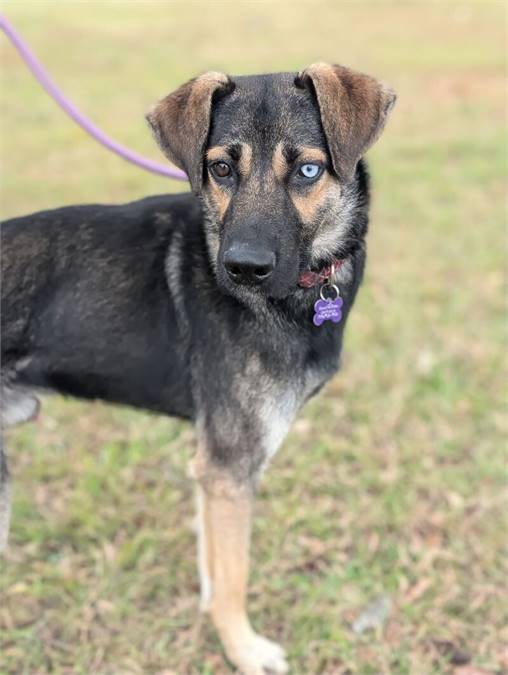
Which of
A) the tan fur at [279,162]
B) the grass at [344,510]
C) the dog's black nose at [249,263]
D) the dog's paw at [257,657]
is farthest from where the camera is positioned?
the grass at [344,510]

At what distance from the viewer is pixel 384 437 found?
4.62 m

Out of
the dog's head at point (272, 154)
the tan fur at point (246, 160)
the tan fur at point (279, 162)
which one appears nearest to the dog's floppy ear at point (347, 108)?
the dog's head at point (272, 154)

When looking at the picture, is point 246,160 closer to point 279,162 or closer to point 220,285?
point 279,162

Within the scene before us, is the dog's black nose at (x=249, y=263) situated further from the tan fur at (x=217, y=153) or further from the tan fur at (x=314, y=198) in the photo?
the tan fur at (x=217, y=153)

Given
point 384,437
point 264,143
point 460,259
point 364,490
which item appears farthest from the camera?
point 460,259

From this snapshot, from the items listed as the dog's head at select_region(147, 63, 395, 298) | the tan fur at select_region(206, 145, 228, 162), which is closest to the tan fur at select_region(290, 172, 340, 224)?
the dog's head at select_region(147, 63, 395, 298)

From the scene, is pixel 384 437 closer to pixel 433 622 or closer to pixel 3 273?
pixel 433 622

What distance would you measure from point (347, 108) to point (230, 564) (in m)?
1.92

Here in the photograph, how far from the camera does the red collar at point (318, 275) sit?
9.55 feet

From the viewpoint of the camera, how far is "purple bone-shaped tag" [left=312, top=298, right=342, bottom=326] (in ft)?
9.71

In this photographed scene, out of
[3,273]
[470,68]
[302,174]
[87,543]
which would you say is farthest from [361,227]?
[470,68]

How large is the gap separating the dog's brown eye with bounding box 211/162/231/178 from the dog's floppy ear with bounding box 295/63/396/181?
0.38 metres

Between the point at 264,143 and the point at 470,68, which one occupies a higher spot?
the point at 264,143

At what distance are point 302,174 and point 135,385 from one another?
3.76 feet
